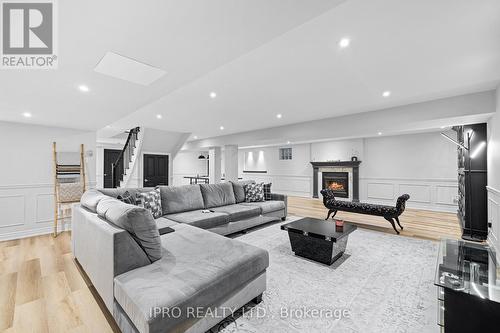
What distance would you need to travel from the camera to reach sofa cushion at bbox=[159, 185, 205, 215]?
11.9 feet

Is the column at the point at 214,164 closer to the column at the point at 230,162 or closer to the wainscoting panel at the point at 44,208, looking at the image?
the column at the point at 230,162

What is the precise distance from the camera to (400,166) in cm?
668

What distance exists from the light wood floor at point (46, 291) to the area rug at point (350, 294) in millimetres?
1225

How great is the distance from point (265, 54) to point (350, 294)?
2577 mm

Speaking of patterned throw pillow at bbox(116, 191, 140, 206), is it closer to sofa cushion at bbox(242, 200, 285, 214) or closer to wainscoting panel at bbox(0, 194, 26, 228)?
sofa cushion at bbox(242, 200, 285, 214)

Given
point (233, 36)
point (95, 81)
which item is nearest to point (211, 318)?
point (233, 36)

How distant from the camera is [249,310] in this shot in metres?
1.87

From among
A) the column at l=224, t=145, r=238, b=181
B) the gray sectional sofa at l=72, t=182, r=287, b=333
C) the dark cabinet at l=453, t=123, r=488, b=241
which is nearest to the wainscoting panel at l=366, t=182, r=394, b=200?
the dark cabinet at l=453, t=123, r=488, b=241

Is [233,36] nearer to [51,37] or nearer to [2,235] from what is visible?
[51,37]

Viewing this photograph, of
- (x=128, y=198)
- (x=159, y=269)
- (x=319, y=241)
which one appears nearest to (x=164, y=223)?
(x=128, y=198)

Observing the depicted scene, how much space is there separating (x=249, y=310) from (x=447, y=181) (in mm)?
6943

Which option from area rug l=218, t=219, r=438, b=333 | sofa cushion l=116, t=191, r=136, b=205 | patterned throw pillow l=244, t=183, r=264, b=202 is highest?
sofa cushion l=116, t=191, r=136, b=205

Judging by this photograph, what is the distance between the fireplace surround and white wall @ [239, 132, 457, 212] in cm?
19

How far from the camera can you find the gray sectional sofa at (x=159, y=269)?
1326mm
